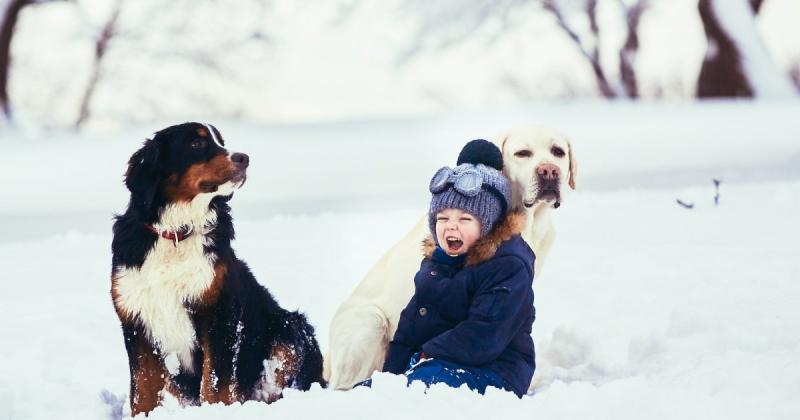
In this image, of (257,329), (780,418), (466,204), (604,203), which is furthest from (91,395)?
(604,203)

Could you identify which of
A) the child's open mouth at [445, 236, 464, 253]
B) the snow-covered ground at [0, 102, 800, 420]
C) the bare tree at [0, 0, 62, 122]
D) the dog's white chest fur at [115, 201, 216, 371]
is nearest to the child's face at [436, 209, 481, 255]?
the child's open mouth at [445, 236, 464, 253]

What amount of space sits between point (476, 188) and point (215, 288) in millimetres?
1026

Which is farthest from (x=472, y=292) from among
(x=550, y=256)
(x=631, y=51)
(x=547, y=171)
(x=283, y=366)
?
(x=631, y=51)

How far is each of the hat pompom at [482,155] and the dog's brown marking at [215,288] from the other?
972mm

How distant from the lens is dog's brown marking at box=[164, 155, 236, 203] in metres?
3.27

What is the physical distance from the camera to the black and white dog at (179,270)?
329 cm

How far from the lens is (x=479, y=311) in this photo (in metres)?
3.07

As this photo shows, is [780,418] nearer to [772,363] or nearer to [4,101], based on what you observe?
[772,363]

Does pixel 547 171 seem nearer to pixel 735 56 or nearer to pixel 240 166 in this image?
pixel 240 166

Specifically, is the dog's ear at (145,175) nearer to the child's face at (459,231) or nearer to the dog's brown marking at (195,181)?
the dog's brown marking at (195,181)

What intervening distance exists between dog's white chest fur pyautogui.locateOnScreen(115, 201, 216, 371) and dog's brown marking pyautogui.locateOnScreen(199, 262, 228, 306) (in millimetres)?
15

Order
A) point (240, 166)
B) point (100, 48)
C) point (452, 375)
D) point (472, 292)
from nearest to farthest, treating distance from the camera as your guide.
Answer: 1. point (452, 375)
2. point (472, 292)
3. point (240, 166)
4. point (100, 48)

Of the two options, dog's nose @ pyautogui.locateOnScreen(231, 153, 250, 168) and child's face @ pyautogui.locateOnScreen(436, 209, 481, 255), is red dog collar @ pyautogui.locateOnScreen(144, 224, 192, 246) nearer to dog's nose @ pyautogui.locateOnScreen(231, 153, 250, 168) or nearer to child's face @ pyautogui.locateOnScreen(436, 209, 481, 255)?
dog's nose @ pyautogui.locateOnScreen(231, 153, 250, 168)

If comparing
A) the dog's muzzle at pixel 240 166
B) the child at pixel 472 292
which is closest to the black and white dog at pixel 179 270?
the dog's muzzle at pixel 240 166
